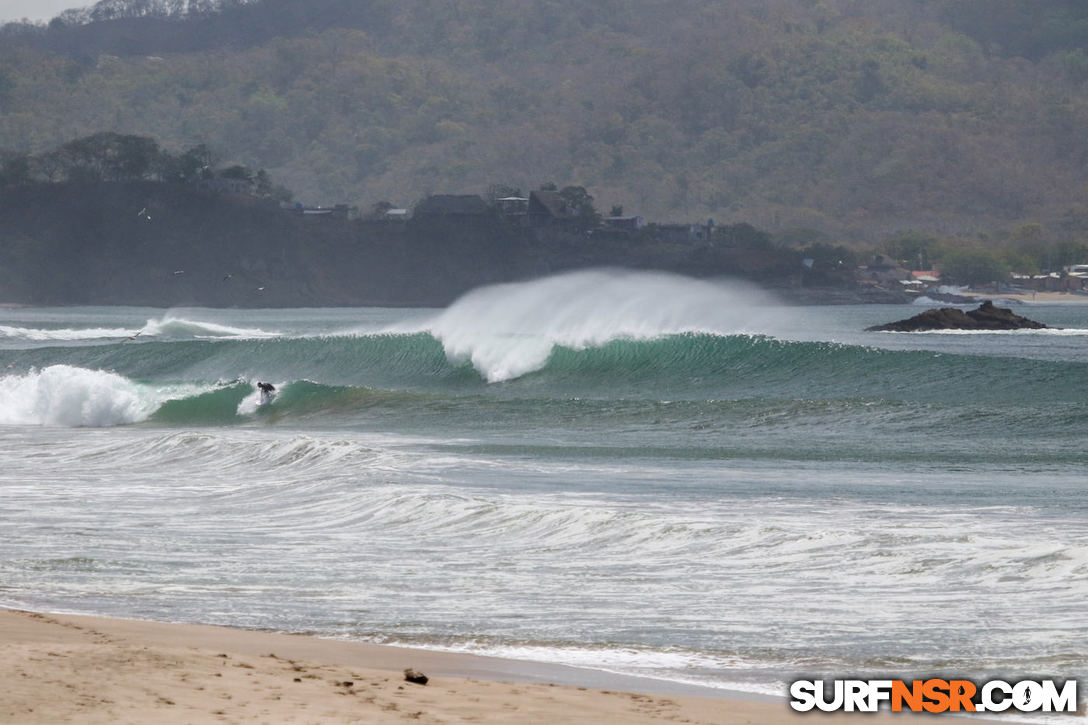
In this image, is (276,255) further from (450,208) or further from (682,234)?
(682,234)

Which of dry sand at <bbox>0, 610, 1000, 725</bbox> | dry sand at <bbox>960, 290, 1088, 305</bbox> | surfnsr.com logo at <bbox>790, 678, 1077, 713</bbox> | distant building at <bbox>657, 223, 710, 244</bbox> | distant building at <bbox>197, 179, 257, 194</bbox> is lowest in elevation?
dry sand at <bbox>960, 290, 1088, 305</bbox>

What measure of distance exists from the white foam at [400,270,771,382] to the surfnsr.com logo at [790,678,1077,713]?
994 inches

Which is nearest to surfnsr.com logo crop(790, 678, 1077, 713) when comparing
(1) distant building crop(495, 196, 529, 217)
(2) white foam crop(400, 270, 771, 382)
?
(2) white foam crop(400, 270, 771, 382)

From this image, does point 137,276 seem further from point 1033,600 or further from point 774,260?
point 1033,600

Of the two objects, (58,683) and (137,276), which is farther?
(137,276)

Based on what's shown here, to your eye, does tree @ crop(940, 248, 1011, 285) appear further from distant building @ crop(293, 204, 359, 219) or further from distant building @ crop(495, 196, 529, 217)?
distant building @ crop(293, 204, 359, 219)

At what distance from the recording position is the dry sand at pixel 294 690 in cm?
648

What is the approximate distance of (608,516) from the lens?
1233 centimetres

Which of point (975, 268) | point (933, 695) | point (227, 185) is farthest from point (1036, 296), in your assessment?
point (933, 695)

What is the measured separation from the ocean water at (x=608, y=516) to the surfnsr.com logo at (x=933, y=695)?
24 centimetres

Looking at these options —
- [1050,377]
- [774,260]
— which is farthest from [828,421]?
[774,260]

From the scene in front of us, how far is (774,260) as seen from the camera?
14775 cm

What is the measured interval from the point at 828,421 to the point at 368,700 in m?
16.3

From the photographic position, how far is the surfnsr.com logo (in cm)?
701
